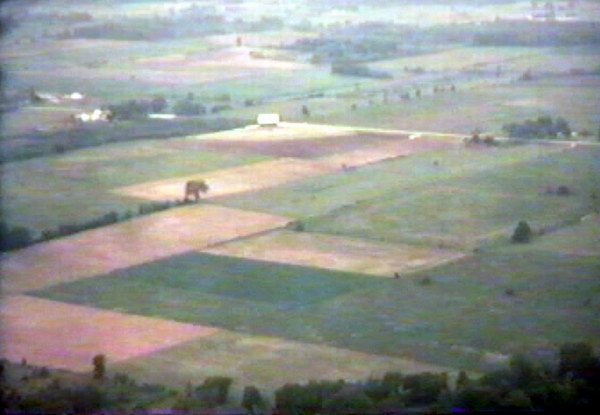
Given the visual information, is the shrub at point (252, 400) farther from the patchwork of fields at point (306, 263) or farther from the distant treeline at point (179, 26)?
the distant treeline at point (179, 26)

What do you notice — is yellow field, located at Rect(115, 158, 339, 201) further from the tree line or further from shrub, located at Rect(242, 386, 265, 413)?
shrub, located at Rect(242, 386, 265, 413)

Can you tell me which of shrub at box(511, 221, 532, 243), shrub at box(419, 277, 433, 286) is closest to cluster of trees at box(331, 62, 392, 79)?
shrub at box(511, 221, 532, 243)

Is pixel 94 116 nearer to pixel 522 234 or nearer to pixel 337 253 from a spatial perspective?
pixel 337 253

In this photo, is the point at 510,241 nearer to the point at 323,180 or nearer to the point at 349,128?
the point at 323,180

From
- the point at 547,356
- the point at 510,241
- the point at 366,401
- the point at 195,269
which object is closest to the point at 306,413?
the point at 366,401

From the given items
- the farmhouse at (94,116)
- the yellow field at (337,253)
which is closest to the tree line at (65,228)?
the yellow field at (337,253)

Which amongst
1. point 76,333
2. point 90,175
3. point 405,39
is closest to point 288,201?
point 90,175
